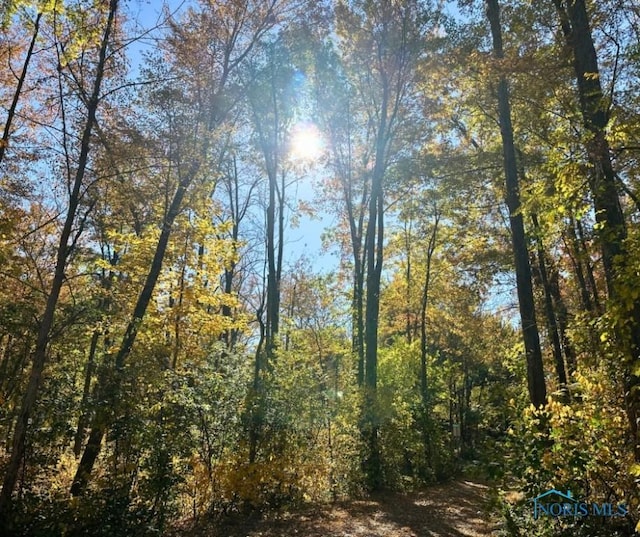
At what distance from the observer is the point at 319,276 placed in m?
16.7

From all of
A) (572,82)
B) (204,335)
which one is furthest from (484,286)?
(204,335)

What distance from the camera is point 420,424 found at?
13.2m

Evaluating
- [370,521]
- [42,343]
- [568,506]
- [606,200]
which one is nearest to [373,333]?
[370,521]

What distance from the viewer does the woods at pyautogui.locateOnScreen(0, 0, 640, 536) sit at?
4441 mm

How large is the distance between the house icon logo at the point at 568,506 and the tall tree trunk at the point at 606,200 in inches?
23.3

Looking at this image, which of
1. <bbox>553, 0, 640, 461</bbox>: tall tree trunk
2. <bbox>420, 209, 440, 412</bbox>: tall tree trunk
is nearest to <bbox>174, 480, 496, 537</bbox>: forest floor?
<bbox>553, 0, 640, 461</bbox>: tall tree trunk

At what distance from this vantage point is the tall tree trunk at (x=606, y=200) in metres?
3.62

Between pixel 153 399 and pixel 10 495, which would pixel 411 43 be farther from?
pixel 10 495

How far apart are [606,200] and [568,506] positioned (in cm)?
296

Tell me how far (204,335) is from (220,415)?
3.43 metres

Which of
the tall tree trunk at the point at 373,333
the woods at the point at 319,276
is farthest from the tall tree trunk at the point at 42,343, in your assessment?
the tall tree trunk at the point at 373,333

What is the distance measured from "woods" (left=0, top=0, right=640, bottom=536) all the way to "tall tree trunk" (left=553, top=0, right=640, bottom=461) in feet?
0.11

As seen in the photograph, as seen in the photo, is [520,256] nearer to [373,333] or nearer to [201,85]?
[373,333]

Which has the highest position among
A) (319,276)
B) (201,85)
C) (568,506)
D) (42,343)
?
(201,85)
